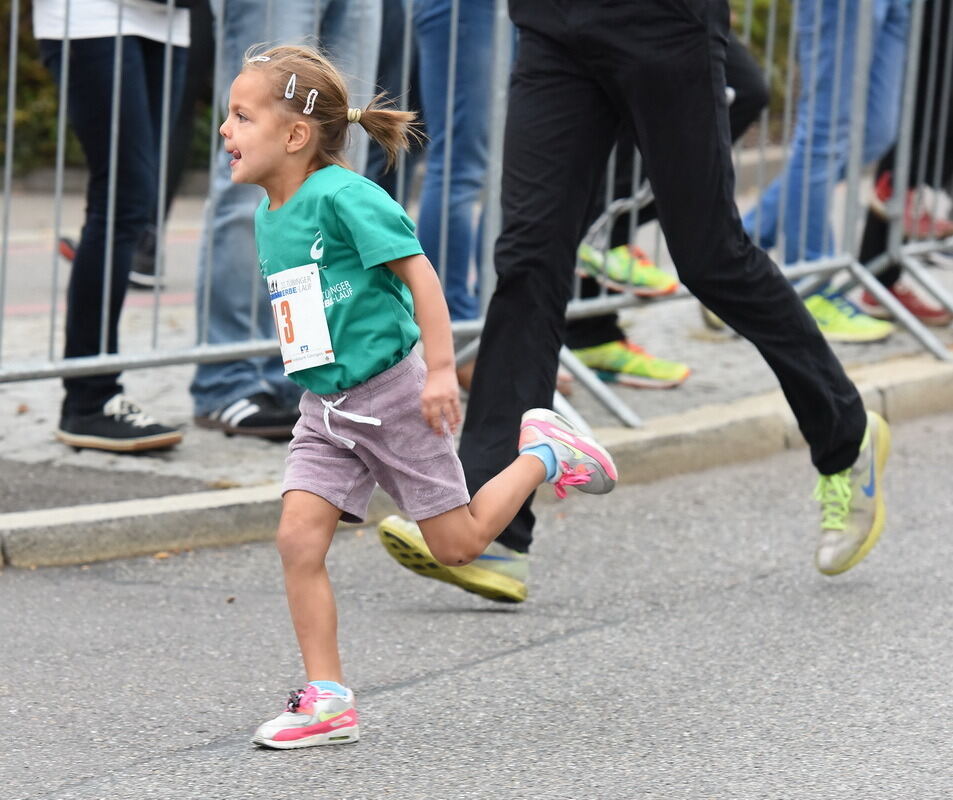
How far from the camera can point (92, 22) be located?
4684mm

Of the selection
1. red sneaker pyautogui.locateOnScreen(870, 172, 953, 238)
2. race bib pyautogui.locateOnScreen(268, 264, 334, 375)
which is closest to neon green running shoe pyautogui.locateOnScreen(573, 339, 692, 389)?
red sneaker pyautogui.locateOnScreen(870, 172, 953, 238)

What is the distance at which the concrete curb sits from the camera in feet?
13.7

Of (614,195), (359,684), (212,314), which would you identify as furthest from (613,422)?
(359,684)

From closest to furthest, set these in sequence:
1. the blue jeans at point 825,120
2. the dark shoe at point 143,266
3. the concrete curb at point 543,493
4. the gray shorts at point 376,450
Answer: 1. the gray shorts at point 376,450
2. the concrete curb at point 543,493
3. the blue jeans at point 825,120
4. the dark shoe at point 143,266

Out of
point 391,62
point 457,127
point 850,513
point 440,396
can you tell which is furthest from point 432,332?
point 391,62

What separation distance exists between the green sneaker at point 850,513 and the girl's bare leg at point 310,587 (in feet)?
4.58

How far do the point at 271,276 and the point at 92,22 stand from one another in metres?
1.87

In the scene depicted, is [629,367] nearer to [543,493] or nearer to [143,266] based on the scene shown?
[543,493]

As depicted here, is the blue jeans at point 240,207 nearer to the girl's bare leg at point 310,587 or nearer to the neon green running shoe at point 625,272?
the neon green running shoe at point 625,272

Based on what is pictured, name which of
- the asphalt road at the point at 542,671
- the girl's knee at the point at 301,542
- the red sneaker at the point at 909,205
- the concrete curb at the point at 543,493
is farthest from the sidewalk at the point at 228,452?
the girl's knee at the point at 301,542

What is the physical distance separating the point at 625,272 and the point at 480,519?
2.51 m

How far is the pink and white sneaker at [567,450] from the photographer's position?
136 inches

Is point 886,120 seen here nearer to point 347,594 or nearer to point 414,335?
point 347,594

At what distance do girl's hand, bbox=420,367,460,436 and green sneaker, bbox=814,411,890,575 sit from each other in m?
1.32
